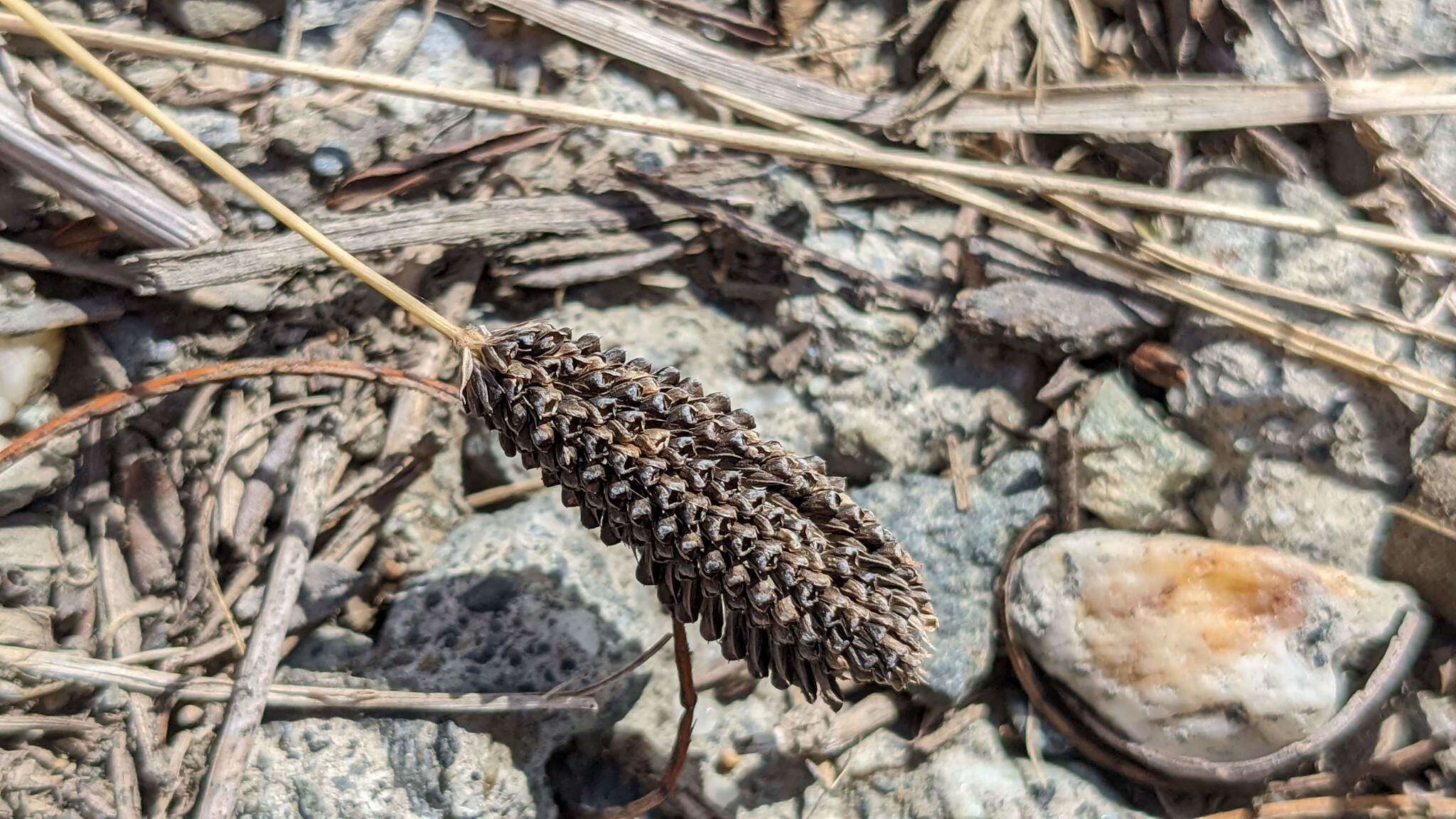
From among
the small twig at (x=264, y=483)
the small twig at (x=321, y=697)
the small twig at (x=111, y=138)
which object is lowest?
the small twig at (x=321, y=697)

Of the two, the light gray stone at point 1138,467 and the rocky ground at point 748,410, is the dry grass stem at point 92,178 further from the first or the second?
the light gray stone at point 1138,467

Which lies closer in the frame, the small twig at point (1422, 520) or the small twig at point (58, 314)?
the small twig at point (58, 314)

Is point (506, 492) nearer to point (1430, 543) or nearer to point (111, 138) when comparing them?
point (111, 138)

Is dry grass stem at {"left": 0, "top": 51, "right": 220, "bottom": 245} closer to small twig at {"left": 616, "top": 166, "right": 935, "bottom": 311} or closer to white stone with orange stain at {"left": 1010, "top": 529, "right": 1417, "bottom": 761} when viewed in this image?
small twig at {"left": 616, "top": 166, "right": 935, "bottom": 311}

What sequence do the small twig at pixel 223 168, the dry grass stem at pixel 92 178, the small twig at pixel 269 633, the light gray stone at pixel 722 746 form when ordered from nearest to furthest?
the small twig at pixel 223 168
the dry grass stem at pixel 92 178
the small twig at pixel 269 633
the light gray stone at pixel 722 746

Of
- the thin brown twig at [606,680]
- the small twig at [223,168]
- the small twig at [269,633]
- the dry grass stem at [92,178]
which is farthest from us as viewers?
the thin brown twig at [606,680]

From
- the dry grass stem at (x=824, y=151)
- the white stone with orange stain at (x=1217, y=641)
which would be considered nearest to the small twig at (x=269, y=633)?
the dry grass stem at (x=824, y=151)

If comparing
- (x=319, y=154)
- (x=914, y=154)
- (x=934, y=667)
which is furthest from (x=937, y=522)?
(x=319, y=154)
